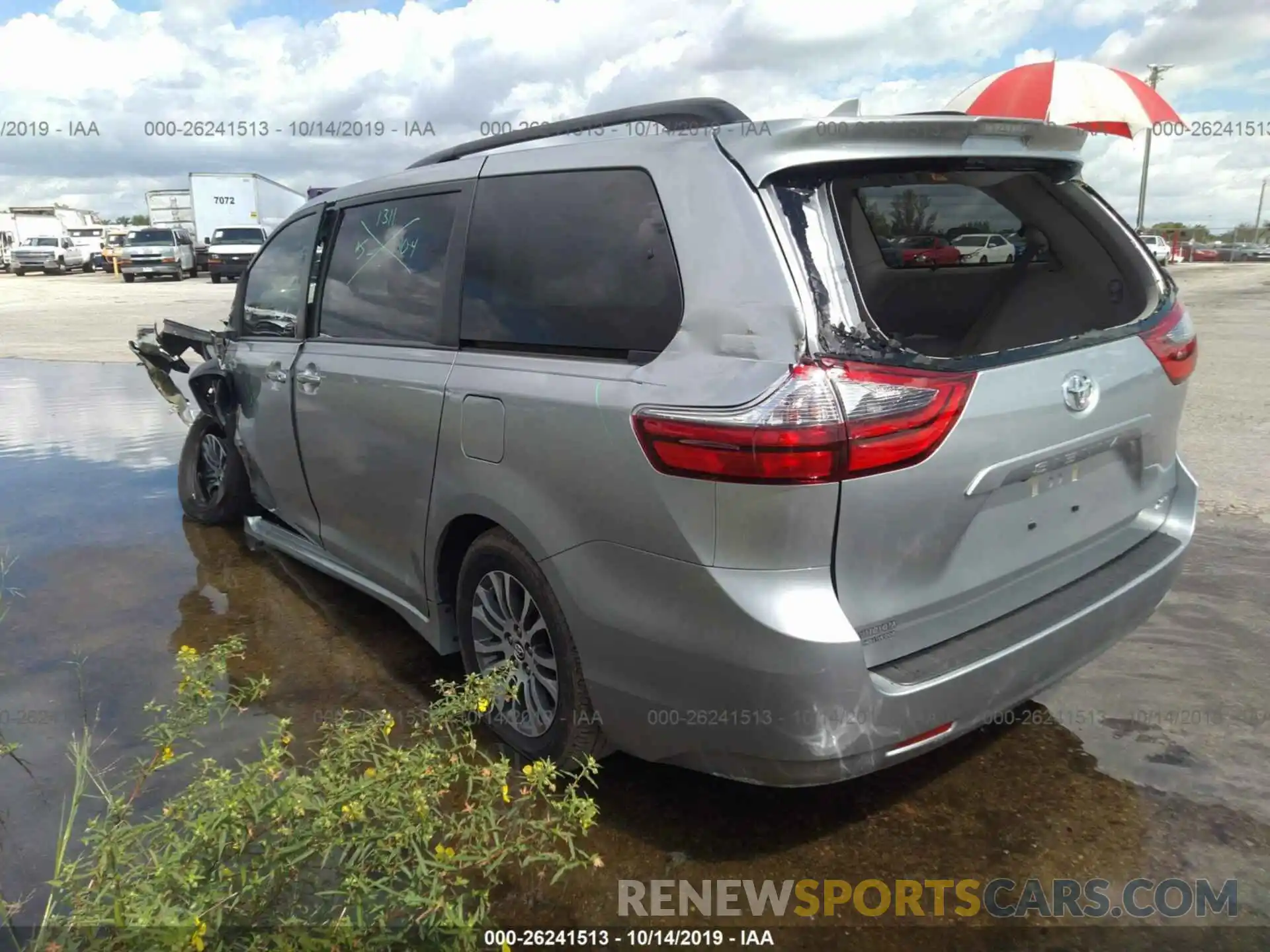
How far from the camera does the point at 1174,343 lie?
291 cm

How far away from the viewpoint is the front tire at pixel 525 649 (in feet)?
8.92

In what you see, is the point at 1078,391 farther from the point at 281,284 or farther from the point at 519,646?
the point at 281,284

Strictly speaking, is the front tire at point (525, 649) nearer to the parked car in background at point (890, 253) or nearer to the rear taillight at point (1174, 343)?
the parked car in background at point (890, 253)

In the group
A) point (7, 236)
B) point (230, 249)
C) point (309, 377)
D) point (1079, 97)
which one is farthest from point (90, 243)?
point (309, 377)

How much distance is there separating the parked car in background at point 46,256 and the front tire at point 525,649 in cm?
4882

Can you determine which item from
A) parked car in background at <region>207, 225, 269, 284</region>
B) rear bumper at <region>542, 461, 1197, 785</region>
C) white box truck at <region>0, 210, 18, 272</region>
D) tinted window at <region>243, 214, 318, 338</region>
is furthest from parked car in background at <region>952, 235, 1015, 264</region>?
white box truck at <region>0, 210, 18, 272</region>

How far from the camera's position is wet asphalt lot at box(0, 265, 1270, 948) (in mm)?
2633

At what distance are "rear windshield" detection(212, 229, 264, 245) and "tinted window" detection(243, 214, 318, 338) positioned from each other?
28518 mm

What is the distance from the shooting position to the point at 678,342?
2389mm

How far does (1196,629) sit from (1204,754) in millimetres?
1049

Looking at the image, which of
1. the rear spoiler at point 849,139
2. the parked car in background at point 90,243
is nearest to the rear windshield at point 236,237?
the parked car in background at point 90,243

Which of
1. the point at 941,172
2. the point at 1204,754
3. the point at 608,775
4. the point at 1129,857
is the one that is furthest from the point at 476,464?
the point at 1204,754

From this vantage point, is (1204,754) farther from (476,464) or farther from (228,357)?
(228,357)

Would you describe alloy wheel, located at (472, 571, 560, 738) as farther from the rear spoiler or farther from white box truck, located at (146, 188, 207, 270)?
white box truck, located at (146, 188, 207, 270)
